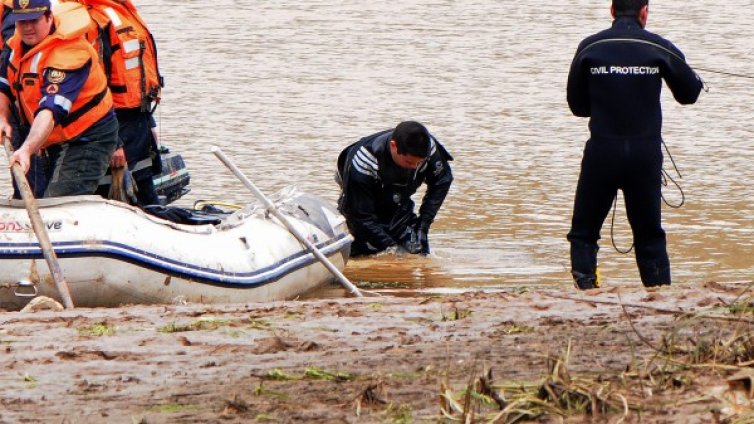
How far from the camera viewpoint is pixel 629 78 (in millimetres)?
7020

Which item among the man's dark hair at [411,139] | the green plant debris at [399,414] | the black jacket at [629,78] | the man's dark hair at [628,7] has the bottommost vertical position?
the man's dark hair at [411,139]

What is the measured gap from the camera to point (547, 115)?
1433 centimetres

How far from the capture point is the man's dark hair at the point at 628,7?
7223 millimetres

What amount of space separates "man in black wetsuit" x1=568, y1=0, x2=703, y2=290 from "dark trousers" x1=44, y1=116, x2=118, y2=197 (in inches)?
89.0

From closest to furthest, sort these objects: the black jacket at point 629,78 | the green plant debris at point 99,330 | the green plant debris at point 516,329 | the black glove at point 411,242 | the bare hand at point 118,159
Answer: the green plant debris at point 516,329
the green plant debris at point 99,330
the black jacket at point 629,78
the bare hand at point 118,159
the black glove at point 411,242

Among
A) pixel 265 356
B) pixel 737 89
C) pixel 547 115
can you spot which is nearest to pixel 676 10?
pixel 737 89

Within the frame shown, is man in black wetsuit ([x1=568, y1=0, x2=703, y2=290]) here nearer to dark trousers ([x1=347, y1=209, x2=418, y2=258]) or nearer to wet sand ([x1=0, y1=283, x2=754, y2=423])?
wet sand ([x1=0, y1=283, x2=754, y2=423])

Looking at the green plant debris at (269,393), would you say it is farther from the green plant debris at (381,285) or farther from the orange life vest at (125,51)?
the green plant debris at (381,285)

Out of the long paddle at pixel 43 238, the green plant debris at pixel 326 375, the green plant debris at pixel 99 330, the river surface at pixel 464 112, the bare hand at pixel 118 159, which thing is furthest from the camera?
the river surface at pixel 464 112

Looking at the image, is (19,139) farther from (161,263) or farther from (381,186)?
(381,186)

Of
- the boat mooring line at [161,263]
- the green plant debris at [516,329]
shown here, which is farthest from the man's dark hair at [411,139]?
A: the green plant debris at [516,329]

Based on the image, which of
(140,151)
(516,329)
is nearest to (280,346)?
(516,329)

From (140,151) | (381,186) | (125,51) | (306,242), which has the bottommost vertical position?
(381,186)

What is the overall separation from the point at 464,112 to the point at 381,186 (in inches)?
212
